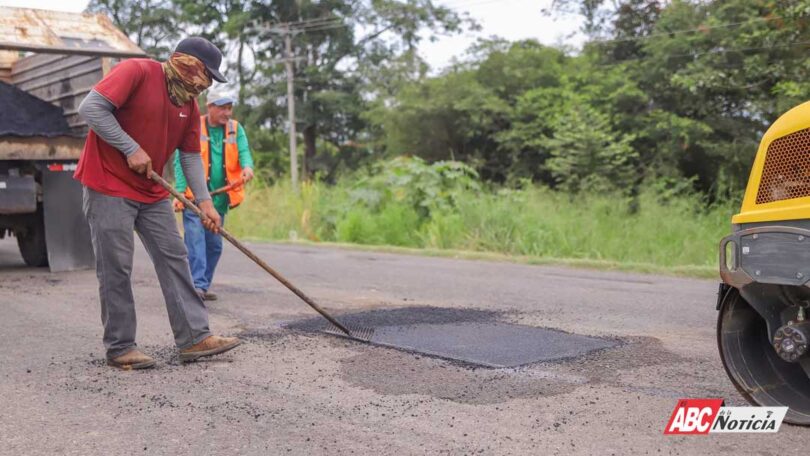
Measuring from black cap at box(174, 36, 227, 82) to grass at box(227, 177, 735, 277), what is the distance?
636 cm

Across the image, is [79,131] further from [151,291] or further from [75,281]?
[151,291]

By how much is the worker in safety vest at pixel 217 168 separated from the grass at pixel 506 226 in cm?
486

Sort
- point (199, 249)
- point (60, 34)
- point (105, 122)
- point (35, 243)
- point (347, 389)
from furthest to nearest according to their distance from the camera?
point (35, 243), point (60, 34), point (199, 249), point (105, 122), point (347, 389)

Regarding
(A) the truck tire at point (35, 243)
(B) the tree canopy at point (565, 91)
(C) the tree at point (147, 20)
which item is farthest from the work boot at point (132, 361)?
(C) the tree at point (147, 20)

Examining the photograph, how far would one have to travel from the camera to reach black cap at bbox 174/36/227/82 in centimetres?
465

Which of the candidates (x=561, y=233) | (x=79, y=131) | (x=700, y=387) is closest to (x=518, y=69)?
(x=561, y=233)

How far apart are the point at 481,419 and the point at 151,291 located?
4839 mm

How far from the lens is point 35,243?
371 inches

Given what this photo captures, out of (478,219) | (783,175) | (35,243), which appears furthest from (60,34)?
(783,175)

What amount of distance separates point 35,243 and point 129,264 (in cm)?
539

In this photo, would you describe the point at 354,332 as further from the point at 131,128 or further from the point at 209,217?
the point at 131,128

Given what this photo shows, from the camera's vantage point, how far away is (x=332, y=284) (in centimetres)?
843

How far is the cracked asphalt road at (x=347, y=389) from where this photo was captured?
335cm

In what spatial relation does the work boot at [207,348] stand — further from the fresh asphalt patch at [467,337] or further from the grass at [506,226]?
the grass at [506,226]
